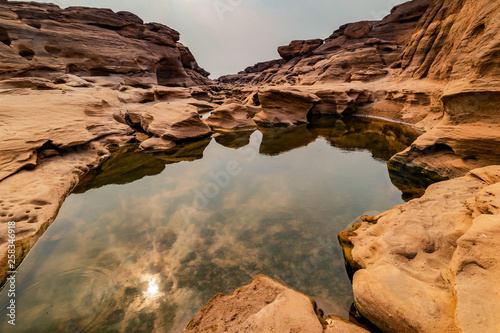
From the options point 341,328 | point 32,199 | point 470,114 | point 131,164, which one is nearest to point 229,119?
point 131,164

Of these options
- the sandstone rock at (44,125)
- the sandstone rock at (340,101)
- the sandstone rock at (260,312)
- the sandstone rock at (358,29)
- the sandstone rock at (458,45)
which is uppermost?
the sandstone rock at (358,29)

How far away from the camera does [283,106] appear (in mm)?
16438

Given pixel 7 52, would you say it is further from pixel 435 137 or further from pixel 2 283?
pixel 435 137

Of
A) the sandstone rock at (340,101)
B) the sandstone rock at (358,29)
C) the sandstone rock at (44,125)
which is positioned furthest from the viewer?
the sandstone rock at (358,29)

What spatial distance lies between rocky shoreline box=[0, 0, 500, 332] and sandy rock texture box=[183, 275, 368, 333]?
2 centimetres

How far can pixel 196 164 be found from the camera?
350 inches

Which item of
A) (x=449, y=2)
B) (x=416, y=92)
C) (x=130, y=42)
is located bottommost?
(x=416, y=92)

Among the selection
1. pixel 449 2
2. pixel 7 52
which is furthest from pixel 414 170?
pixel 7 52

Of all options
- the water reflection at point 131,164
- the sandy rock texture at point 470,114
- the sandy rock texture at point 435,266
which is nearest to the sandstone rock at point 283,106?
the water reflection at point 131,164

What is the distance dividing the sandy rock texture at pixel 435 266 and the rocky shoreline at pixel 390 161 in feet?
0.04

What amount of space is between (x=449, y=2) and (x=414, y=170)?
13948 millimetres

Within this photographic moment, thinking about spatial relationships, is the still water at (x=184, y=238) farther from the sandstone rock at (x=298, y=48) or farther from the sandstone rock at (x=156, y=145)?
the sandstone rock at (x=298, y=48)

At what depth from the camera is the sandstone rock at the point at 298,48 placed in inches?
1688

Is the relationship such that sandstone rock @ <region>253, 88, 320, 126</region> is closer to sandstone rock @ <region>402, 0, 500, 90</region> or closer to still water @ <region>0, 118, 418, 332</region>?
sandstone rock @ <region>402, 0, 500, 90</region>
